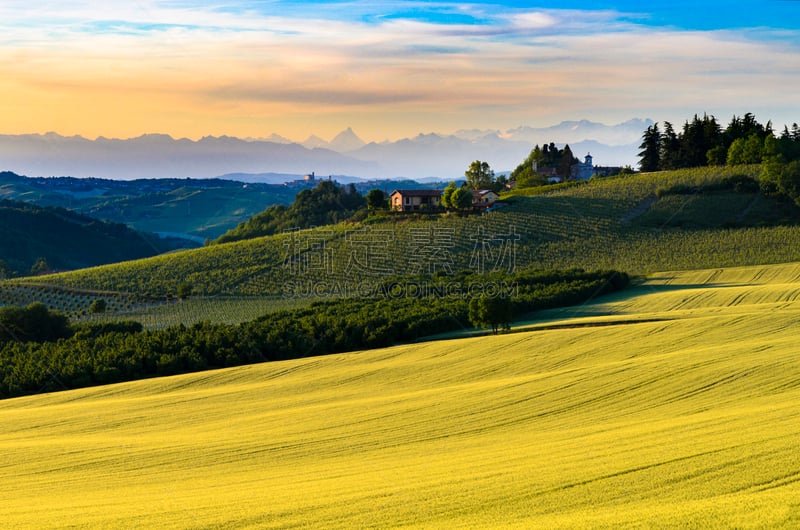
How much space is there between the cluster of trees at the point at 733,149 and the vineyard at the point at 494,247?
7.94 feet

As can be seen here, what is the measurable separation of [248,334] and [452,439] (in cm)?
2613

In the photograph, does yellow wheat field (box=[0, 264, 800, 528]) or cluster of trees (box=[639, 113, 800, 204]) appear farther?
cluster of trees (box=[639, 113, 800, 204])

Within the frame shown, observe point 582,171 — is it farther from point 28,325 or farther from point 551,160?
point 28,325

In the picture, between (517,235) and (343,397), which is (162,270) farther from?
(343,397)

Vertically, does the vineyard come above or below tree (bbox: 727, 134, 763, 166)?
below

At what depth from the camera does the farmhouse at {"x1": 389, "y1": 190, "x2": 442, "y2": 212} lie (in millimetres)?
99438

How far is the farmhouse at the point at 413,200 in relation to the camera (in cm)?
9944

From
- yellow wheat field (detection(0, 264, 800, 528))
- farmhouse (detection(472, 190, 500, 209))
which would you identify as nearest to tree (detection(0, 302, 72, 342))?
yellow wheat field (detection(0, 264, 800, 528))

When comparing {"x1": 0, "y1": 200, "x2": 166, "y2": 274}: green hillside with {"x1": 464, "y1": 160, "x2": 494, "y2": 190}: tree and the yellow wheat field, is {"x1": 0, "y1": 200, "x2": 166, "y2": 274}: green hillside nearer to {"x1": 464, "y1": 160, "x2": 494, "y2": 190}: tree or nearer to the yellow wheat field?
{"x1": 464, "y1": 160, "x2": 494, "y2": 190}: tree

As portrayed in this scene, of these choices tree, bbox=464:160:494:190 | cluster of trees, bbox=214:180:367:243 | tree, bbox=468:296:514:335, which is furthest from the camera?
tree, bbox=464:160:494:190

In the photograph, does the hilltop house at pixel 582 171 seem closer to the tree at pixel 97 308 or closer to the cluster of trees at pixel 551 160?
the cluster of trees at pixel 551 160

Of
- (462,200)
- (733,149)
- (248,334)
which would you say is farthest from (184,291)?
(733,149)

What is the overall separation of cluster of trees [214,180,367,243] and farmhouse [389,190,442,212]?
10828 mm

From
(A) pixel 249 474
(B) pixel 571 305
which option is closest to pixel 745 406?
(A) pixel 249 474
